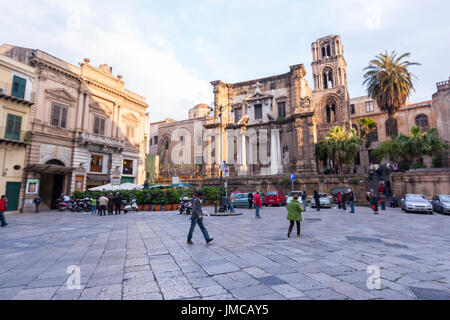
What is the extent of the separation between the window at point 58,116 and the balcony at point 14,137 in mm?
2732

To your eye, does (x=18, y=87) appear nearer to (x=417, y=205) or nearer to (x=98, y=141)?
(x=98, y=141)

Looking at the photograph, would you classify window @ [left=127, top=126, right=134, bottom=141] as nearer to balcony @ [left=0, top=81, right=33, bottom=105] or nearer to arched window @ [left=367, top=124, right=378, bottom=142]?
balcony @ [left=0, top=81, right=33, bottom=105]

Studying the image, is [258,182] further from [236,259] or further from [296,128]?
[236,259]

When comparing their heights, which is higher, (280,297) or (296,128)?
Answer: (296,128)

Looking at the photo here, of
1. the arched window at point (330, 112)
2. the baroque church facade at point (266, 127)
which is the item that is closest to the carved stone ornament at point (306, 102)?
the baroque church facade at point (266, 127)

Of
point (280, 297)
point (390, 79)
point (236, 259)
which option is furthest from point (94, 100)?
point (390, 79)

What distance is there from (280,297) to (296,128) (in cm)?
3048

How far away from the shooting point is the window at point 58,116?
886 inches

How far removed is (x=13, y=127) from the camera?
19.3 meters

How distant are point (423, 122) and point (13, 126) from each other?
55.1m

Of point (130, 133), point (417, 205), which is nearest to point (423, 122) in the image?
point (417, 205)

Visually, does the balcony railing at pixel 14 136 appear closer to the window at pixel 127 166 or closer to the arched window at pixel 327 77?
the window at pixel 127 166
